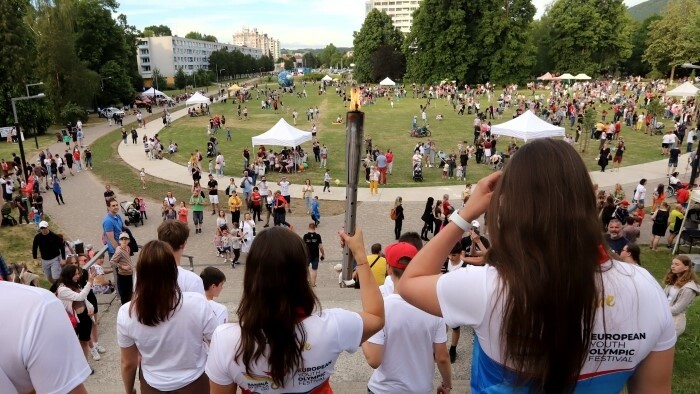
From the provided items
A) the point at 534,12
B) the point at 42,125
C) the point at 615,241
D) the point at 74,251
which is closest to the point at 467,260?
the point at 615,241

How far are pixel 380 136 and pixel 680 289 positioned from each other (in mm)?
28221

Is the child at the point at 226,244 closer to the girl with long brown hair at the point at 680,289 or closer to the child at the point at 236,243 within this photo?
the child at the point at 236,243

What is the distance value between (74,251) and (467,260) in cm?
980

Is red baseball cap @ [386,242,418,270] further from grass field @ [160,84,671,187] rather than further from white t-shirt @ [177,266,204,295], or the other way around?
grass field @ [160,84,671,187]

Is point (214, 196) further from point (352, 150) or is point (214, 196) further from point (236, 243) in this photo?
point (352, 150)

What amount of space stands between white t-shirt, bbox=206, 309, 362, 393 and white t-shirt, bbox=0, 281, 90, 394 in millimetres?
697

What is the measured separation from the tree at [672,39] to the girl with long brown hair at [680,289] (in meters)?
70.3

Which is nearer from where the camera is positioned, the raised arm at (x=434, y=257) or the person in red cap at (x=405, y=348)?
the raised arm at (x=434, y=257)

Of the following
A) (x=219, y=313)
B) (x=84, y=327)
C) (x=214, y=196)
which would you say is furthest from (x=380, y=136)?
(x=219, y=313)

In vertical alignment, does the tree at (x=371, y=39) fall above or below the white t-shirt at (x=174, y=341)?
above

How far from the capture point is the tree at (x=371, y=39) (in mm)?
86000

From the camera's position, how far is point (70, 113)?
43.1 metres

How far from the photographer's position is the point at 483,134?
2845 cm

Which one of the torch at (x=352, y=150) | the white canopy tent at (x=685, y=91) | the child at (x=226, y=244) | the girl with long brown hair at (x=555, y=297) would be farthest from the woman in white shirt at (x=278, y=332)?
the white canopy tent at (x=685, y=91)
